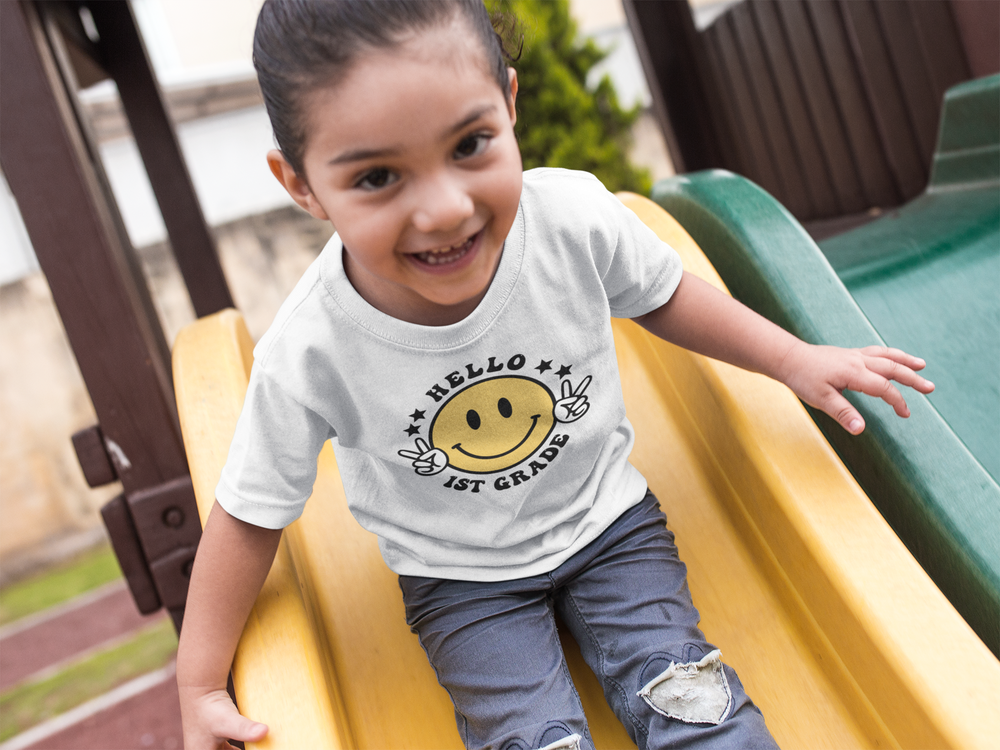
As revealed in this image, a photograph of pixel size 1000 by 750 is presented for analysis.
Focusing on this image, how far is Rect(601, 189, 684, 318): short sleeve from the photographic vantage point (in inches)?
41.0

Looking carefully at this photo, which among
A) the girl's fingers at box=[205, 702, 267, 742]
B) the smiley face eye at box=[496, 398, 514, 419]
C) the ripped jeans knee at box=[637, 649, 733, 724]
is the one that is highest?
the smiley face eye at box=[496, 398, 514, 419]

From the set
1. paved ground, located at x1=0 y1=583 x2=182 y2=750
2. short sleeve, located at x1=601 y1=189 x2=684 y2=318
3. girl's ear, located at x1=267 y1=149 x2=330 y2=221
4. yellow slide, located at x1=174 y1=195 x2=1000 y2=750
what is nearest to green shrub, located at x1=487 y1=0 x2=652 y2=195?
paved ground, located at x1=0 y1=583 x2=182 y2=750

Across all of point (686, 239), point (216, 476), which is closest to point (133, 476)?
point (216, 476)

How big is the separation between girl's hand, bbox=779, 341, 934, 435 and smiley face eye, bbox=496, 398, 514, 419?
1.25ft

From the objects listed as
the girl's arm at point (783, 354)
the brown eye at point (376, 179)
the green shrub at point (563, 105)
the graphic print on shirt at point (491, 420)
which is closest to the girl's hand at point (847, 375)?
the girl's arm at point (783, 354)

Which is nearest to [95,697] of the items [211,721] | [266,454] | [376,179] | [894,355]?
[211,721]

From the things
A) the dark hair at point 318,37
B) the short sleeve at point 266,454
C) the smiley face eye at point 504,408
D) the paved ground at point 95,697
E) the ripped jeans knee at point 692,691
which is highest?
the dark hair at point 318,37

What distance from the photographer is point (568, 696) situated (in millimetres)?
942

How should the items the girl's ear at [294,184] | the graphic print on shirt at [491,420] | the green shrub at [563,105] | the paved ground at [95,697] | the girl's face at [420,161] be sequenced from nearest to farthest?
the girl's face at [420,161]
the girl's ear at [294,184]
the graphic print on shirt at [491,420]
the paved ground at [95,697]
the green shrub at [563,105]

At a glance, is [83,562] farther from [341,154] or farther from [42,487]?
[341,154]

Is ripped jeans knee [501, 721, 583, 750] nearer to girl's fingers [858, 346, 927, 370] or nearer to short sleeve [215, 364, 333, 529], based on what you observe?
short sleeve [215, 364, 333, 529]

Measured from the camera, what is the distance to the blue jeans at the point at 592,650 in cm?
89

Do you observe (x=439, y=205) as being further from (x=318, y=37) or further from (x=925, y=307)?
(x=925, y=307)

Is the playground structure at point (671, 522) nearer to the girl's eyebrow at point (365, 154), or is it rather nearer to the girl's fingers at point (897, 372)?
the girl's fingers at point (897, 372)
